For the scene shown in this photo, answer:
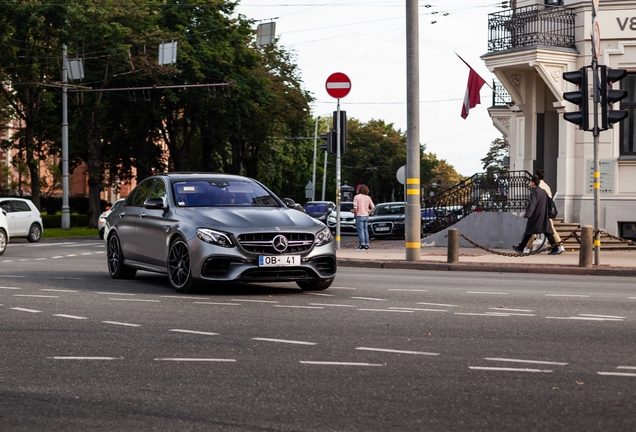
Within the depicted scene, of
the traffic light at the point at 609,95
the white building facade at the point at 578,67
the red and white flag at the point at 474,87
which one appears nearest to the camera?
the traffic light at the point at 609,95

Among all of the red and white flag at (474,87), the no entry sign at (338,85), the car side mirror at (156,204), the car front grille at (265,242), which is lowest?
the car front grille at (265,242)

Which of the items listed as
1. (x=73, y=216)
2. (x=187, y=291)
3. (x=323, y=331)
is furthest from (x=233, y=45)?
(x=323, y=331)

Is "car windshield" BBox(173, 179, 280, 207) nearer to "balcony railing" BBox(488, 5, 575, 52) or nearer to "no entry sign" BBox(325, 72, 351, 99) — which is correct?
"no entry sign" BBox(325, 72, 351, 99)

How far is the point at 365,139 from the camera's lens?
104m

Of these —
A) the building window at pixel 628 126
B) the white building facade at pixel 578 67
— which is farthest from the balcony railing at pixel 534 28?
the building window at pixel 628 126

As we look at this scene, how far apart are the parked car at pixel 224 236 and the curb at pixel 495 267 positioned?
19.6 ft

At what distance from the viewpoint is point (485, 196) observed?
28.2 meters

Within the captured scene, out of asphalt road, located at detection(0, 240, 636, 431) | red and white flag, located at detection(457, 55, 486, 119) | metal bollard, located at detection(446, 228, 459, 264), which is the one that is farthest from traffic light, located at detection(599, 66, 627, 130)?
red and white flag, located at detection(457, 55, 486, 119)

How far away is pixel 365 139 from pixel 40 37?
59.7m

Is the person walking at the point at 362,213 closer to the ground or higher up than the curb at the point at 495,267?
higher up

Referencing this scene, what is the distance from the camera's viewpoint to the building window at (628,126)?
2700 cm

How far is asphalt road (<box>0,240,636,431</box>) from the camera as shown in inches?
235

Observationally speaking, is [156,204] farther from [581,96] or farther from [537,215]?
[537,215]

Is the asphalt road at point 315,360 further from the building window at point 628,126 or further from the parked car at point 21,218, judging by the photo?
the parked car at point 21,218
